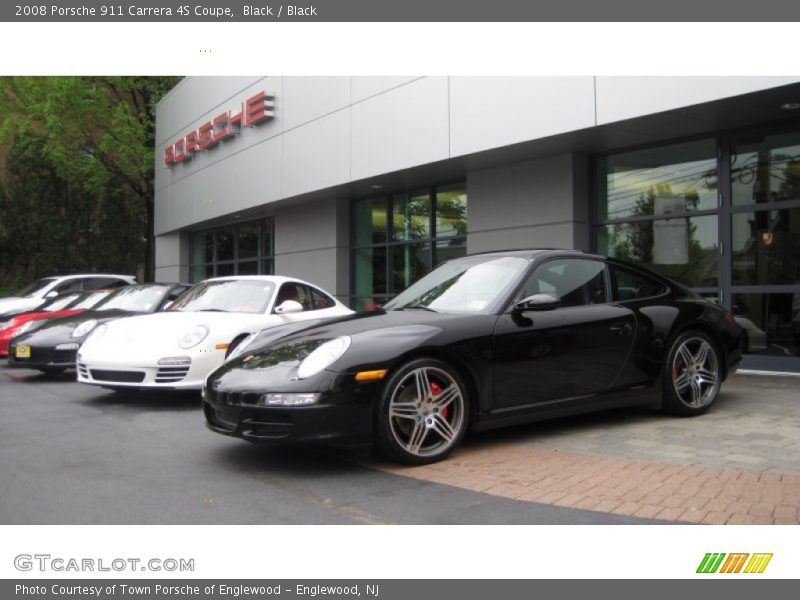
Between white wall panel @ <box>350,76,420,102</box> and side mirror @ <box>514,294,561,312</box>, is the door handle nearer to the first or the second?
side mirror @ <box>514,294,561,312</box>

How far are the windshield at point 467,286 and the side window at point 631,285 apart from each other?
0.88m

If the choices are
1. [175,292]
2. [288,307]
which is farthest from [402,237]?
[288,307]

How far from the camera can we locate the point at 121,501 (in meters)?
3.78

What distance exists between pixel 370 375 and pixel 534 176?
7.34m

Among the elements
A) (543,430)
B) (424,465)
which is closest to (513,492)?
(424,465)

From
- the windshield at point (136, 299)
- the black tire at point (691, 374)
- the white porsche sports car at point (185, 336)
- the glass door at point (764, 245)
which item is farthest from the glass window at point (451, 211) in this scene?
the black tire at point (691, 374)

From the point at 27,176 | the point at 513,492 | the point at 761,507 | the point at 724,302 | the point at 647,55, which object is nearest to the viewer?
the point at 761,507

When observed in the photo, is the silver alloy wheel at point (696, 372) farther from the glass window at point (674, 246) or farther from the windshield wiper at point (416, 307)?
the glass window at point (674, 246)

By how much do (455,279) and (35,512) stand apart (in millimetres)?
3264

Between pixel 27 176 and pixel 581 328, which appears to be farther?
pixel 27 176

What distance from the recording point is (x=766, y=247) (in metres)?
8.72

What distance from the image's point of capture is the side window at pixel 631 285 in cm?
564

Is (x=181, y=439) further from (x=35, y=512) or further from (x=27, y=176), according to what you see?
(x=27, y=176)

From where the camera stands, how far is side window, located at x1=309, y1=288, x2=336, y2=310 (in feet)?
27.6
